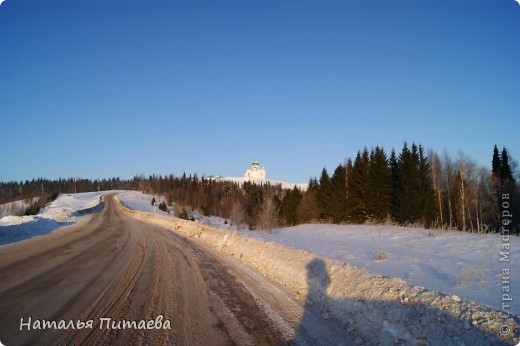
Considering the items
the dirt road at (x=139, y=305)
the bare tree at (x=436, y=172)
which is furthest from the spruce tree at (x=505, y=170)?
the dirt road at (x=139, y=305)

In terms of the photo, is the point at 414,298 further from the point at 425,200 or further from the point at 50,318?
the point at 425,200

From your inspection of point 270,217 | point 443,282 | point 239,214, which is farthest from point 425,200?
point 443,282

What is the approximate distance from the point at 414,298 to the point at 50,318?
6.17 metres

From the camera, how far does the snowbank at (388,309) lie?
425 centimetres

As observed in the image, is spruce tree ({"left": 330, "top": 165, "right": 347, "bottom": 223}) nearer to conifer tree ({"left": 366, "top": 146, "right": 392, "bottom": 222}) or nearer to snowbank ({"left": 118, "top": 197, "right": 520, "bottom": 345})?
conifer tree ({"left": 366, "top": 146, "right": 392, "bottom": 222})

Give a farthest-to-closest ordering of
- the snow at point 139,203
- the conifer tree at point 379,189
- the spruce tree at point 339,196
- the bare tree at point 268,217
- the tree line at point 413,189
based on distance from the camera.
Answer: the snow at point 139,203
the spruce tree at point 339,196
the conifer tree at point 379,189
the tree line at point 413,189
the bare tree at point 268,217

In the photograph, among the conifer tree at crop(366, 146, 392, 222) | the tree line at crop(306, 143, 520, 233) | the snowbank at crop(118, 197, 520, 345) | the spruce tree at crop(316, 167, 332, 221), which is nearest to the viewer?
the snowbank at crop(118, 197, 520, 345)

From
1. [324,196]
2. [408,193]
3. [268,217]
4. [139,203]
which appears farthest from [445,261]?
[139,203]

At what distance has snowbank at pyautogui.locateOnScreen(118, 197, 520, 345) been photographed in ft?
14.0

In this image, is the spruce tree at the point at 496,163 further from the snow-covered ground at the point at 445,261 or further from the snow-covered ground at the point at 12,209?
the snow-covered ground at the point at 12,209

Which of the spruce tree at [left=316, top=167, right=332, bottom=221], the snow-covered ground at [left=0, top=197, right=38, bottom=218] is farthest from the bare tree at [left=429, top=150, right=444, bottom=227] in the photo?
the snow-covered ground at [left=0, top=197, right=38, bottom=218]

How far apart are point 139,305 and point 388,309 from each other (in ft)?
15.1

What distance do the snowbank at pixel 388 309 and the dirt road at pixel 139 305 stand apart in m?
0.69

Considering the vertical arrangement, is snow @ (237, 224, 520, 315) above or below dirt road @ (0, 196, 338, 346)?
above
